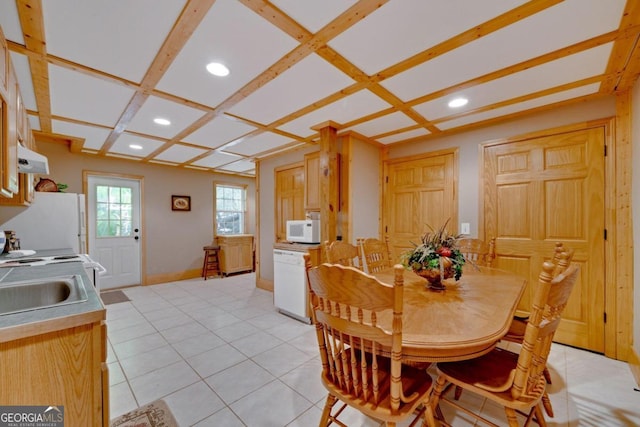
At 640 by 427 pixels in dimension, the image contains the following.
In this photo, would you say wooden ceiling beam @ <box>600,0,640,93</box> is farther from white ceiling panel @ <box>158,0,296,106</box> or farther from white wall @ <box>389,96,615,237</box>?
white ceiling panel @ <box>158,0,296,106</box>

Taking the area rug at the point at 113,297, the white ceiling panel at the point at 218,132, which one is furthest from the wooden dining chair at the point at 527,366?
the area rug at the point at 113,297

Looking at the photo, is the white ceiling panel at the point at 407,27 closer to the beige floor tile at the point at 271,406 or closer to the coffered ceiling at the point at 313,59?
the coffered ceiling at the point at 313,59

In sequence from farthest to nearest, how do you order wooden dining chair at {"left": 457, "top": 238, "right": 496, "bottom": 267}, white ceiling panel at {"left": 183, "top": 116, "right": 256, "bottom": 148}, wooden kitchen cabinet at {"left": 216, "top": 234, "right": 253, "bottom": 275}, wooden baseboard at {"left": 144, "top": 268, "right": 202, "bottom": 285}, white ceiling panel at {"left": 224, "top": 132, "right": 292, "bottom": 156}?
wooden kitchen cabinet at {"left": 216, "top": 234, "right": 253, "bottom": 275}
wooden baseboard at {"left": 144, "top": 268, "right": 202, "bottom": 285}
white ceiling panel at {"left": 224, "top": 132, "right": 292, "bottom": 156}
white ceiling panel at {"left": 183, "top": 116, "right": 256, "bottom": 148}
wooden dining chair at {"left": 457, "top": 238, "right": 496, "bottom": 267}

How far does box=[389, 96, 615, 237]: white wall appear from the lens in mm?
2424

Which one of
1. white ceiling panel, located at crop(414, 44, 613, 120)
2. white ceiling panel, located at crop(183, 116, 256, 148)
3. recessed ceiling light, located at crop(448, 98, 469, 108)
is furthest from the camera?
white ceiling panel, located at crop(183, 116, 256, 148)

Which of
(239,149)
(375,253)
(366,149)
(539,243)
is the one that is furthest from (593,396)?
(239,149)

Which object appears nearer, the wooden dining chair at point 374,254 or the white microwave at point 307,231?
the wooden dining chair at point 374,254

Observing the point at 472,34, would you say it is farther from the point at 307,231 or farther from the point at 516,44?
the point at 307,231

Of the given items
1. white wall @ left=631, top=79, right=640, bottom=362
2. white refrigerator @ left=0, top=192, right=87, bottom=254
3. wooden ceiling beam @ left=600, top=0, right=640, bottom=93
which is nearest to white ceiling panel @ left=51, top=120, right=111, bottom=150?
white refrigerator @ left=0, top=192, right=87, bottom=254

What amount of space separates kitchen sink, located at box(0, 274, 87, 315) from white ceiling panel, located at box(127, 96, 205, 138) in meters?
1.65

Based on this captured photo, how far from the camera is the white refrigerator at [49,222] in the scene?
2.92 m

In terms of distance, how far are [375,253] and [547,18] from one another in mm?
1976

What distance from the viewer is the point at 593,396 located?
1.79m

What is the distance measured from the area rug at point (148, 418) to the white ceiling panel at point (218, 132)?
2.53 meters
